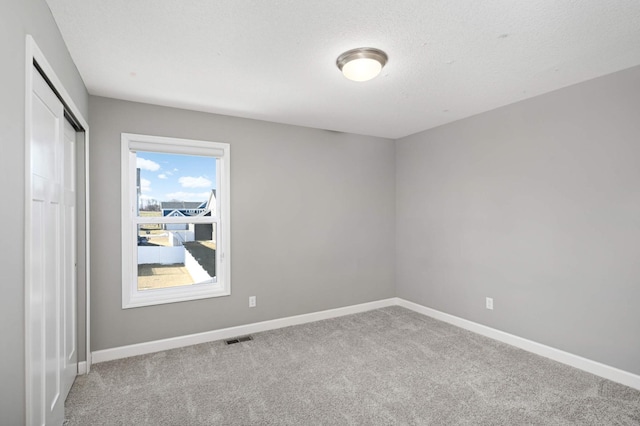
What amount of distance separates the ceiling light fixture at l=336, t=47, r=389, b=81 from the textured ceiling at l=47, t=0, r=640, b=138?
0.06 meters

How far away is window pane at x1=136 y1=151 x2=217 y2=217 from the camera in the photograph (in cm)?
330

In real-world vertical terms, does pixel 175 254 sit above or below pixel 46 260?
below

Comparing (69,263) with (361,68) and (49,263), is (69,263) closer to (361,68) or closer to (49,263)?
(49,263)

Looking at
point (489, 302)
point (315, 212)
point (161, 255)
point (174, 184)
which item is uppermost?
point (174, 184)

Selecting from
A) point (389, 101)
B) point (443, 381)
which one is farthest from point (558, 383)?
point (389, 101)

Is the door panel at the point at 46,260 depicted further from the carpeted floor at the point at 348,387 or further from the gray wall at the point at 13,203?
the carpeted floor at the point at 348,387

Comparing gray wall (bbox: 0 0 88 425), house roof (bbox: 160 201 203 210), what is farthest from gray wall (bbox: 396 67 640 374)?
gray wall (bbox: 0 0 88 425)

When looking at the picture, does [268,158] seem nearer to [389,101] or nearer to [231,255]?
[231,255]

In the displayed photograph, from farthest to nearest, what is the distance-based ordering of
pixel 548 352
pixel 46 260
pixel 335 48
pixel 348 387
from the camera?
pixel 548 352, pixel 348 387, pixel 335 48, pixel 46 260

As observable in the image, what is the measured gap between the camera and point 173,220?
3.41 metres

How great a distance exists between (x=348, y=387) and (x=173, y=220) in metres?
2.37

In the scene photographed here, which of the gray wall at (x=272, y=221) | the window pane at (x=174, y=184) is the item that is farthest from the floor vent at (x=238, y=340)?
the window pane at (x=174, y=184)

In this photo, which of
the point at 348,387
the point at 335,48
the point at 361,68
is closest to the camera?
the point at 335,48

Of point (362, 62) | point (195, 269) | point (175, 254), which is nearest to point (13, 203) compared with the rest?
point (362, 62)
